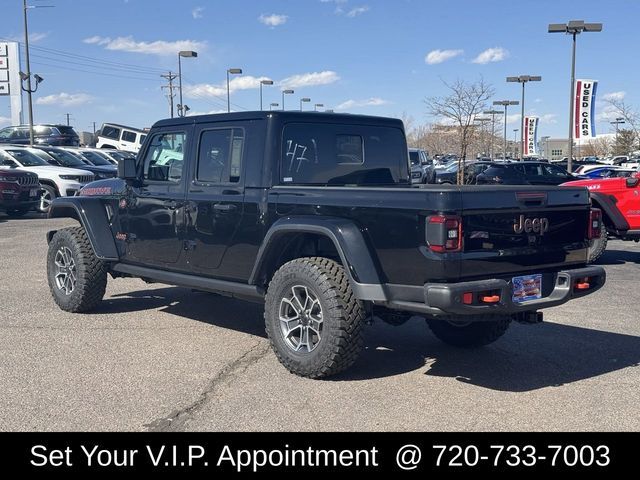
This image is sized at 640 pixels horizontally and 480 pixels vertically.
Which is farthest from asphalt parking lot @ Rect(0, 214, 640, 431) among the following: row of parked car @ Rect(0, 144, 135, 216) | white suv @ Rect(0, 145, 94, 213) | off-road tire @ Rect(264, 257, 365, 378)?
white suv @ Rect(0, 145, 94, 213)

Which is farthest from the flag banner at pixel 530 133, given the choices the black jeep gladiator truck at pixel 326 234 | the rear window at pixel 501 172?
the black jeep gladiator truck at pixel 326 234

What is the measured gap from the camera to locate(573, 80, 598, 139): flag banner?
38.5 meters

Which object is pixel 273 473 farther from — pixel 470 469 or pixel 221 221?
pixel 221 221

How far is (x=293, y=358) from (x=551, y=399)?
71.9 inches

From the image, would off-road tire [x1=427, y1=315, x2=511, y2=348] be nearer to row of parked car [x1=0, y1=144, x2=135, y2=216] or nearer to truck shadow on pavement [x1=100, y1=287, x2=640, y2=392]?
truck shadow on pavement [x1=100, y1=287, x2=640, y2=392]

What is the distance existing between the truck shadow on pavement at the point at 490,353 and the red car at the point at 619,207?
4.66 meters

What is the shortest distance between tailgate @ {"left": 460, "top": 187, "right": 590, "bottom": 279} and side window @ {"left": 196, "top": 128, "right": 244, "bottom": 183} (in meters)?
2.07

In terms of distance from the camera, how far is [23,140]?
124 feet

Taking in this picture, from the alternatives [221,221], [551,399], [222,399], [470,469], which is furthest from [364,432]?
[221,221]

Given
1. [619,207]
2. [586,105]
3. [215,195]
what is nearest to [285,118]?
[215,195]

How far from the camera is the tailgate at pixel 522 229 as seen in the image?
4891 mm

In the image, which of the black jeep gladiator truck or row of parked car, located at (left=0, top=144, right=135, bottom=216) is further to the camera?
row of parked car, located at (left=0, top=144, right=135, bottom=216)

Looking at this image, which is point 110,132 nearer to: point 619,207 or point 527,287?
point 619,207

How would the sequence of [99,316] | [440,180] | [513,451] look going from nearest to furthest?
[513,451]
[99,316]
[440,180]
